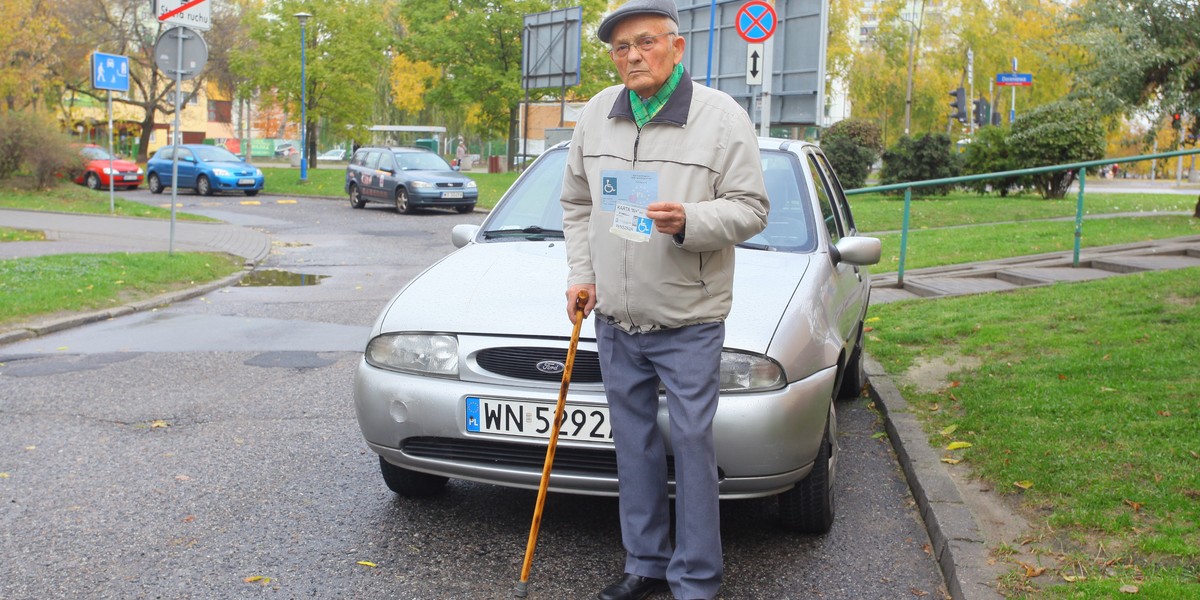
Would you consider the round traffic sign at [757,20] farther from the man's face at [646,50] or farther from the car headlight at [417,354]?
the man's face at [646,50]

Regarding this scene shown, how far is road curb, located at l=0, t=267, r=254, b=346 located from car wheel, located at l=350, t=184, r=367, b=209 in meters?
14.4

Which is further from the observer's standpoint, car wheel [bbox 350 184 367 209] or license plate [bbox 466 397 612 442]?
car wheel [bbox 350 184 367 209]

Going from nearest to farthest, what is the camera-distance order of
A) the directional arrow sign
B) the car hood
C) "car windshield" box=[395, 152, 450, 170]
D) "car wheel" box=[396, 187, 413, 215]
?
the car hood, the directional arrow sign, "car wheel" box=[396, 187, 413, 215], "car windshield" box=[395, 152, 450, 170]

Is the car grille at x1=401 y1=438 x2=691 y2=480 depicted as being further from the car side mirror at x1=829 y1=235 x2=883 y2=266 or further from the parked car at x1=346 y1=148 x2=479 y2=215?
the parked car at x1=346 y1=148 x2=479 y2=215

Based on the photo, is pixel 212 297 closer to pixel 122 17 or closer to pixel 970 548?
pixel 970 548

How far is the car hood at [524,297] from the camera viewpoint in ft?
13.3

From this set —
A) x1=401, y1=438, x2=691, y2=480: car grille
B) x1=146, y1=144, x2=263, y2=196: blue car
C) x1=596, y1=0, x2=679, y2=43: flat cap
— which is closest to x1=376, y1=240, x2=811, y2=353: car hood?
x1=401, y1=438, x2=691, y2=480: car grille

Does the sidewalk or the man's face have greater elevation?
the man's face

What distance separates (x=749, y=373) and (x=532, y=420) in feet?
2.54

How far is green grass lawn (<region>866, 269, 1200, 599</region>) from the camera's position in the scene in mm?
3850

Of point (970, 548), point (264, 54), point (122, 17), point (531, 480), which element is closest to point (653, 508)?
point (531, 480)

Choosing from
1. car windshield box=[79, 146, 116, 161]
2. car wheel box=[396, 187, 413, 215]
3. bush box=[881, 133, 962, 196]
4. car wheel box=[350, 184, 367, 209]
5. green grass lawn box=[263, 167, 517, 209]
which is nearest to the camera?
car wheel box=[396, 187, 413, 215]

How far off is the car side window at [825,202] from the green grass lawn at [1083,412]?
1107 mm

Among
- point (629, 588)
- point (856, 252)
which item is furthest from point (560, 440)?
point (856, 252)
